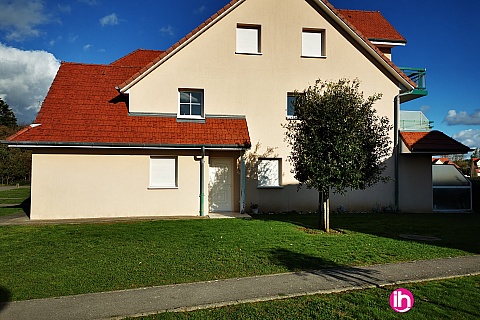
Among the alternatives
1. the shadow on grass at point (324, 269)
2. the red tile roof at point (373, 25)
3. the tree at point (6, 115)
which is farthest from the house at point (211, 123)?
the tree at point (6, 115)

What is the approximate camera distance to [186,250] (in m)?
7.85

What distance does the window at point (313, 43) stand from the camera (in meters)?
15.6

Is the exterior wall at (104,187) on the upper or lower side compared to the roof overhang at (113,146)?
lower

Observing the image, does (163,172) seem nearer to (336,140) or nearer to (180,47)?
(180,47)

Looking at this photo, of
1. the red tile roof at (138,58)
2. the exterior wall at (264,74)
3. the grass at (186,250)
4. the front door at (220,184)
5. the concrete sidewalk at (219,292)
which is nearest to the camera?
the concrete sidewalk at (219,292)

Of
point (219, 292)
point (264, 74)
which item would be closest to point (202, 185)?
point (264, 74)

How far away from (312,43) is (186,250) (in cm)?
1142

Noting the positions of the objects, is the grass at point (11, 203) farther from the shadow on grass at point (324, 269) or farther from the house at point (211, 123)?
the shadow on grass at point (324, 269)

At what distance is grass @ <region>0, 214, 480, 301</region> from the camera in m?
5.91

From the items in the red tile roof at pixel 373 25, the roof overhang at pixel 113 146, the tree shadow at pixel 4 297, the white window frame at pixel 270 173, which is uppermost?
the red tile roof at pixel 373 25

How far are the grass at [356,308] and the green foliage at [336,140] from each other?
439 centimetres

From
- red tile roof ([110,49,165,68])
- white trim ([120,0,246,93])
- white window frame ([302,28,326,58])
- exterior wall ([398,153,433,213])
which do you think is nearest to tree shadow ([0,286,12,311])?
white trim ([120,0,246,93])

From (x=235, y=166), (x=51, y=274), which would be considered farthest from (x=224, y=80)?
(x=51, y=274)

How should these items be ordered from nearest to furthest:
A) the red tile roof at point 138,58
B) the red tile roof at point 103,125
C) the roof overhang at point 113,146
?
the roof overhang at point 113,146 → the red tile roof at point 103,125 → the red tile roof at point 138,58
